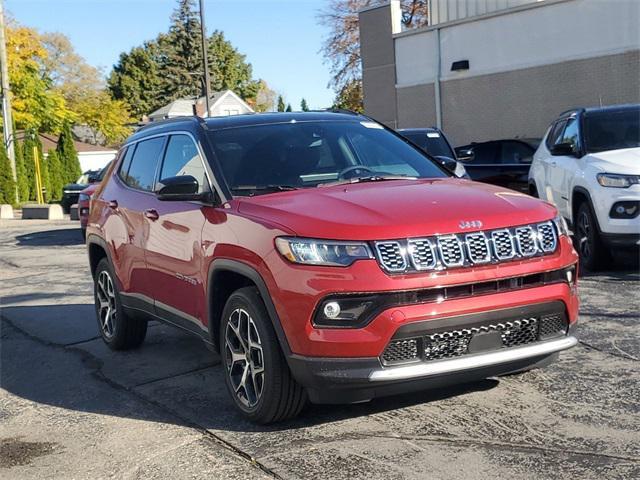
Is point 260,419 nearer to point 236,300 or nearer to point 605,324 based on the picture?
point 236,300

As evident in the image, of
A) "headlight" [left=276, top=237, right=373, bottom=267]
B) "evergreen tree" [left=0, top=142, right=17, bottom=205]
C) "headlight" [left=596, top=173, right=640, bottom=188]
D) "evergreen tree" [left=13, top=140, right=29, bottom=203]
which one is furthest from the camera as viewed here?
"evergreen tree" [left=13, top=140, right=29, bottom=203]

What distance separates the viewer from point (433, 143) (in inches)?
522

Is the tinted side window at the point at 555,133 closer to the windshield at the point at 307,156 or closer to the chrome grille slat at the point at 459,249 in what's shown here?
the windshield at the point at 307,156

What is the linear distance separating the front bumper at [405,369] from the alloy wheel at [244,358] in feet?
1.37

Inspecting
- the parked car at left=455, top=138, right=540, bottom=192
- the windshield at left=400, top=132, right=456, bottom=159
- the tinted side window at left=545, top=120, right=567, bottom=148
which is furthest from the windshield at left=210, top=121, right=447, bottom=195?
the parked car at left=455, top=138, right=540, bottom=192

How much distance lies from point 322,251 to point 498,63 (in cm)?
2191

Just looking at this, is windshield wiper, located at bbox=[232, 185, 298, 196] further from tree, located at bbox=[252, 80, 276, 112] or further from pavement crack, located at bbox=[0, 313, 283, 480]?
tree, located at bbox=[252, 80, 276, 112]

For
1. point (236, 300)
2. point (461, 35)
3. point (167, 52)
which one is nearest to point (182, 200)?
point (236, 300)

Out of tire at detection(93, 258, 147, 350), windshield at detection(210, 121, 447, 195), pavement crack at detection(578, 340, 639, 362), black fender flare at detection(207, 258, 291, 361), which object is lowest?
pavement crack at detection(578, 340, 639, 362)

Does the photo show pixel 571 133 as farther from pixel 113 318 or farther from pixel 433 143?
pixel 113 318

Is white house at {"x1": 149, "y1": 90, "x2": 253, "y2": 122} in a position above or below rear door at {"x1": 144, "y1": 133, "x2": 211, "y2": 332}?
above

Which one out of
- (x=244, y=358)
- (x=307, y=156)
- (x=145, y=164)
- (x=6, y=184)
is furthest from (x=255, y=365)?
(x=6, y=184)

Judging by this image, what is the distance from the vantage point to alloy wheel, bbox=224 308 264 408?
4.62 m

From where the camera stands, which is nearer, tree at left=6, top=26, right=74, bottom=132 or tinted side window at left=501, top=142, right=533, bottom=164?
tinted side window at left=501, top=142, right=533, bottom=164
